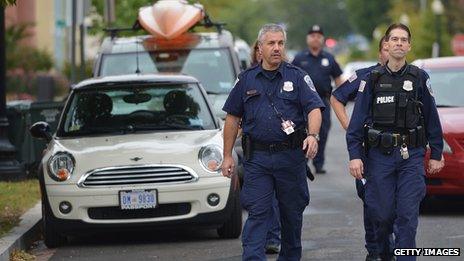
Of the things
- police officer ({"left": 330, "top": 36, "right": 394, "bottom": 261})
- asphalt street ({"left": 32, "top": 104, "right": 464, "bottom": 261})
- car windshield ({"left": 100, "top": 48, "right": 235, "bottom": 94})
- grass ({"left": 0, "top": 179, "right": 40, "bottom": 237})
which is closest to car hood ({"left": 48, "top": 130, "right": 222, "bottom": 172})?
asphalt street ({"left": 32, "top": 104, "right": 464, "bottom": 261})

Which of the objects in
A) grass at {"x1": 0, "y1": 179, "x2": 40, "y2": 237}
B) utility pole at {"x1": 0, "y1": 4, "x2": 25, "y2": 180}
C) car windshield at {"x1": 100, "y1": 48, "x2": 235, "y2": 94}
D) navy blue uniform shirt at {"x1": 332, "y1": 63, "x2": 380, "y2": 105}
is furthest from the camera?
utility pole at {"x1": 0, "y1": 4, "x2": 25, "y2": 180}

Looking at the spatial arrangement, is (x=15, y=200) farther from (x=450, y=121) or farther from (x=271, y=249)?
(x=450, y=121)

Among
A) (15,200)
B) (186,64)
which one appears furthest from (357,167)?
(186,64)

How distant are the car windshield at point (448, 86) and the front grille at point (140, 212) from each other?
3621 millimetres

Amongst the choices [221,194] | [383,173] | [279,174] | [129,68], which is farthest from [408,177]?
[129,68]

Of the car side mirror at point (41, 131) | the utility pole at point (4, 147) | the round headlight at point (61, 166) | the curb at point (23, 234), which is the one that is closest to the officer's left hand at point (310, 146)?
the curb at point (23, 234)

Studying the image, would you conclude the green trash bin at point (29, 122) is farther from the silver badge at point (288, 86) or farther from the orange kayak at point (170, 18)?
the silver badge at point (288, 86)

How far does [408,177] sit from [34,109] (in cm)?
912

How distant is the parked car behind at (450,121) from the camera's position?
A: 12352mm

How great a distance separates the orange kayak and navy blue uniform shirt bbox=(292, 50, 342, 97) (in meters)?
1.62

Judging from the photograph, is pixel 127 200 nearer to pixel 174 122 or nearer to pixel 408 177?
pixel 174 122

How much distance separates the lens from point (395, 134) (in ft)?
28.6

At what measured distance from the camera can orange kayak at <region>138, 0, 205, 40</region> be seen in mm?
16469

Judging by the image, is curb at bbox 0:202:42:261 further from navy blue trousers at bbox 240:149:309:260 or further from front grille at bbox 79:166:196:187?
navy blue trousers at bbox 240:149:309:260
